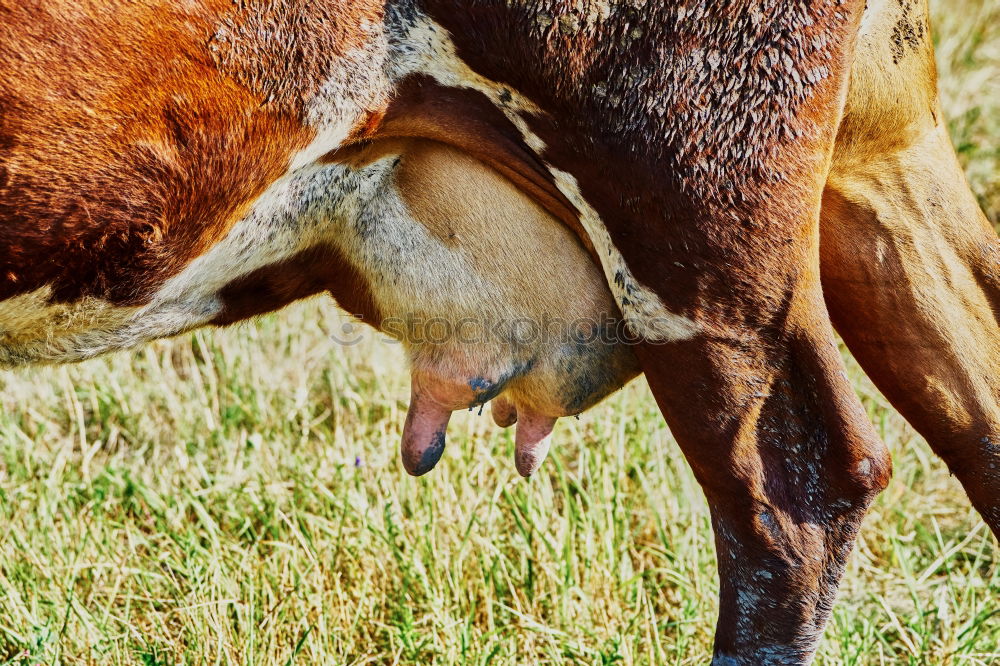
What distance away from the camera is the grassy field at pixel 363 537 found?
7.51 feet

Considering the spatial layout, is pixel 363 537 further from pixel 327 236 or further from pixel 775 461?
pixel 775 461

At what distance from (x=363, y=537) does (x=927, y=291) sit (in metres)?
1.38

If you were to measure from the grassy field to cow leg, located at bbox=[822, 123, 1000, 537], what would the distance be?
535mm

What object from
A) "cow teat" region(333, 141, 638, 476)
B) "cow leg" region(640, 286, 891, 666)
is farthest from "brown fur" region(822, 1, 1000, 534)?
"cow teat" region(333, 141, 638, 476)

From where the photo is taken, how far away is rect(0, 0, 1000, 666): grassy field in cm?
229

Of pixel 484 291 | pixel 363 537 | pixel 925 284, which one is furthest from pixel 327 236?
pixel 925 284

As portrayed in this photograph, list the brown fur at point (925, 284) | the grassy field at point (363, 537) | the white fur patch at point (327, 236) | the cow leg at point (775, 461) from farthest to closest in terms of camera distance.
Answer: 1. the grassy field at point (363, 537)
2. the brown fur at point (925, 284)
3. the cow leg at point (775, 461)
4. the white fur patch at point (327, 236)

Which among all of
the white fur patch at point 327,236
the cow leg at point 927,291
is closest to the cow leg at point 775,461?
the white fur patch at point 327,236

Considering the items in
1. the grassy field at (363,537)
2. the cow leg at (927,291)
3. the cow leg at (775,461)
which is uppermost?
the cow leg at (927,291)

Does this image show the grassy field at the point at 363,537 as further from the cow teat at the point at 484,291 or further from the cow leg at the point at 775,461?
the cow teat at the point at 484,291

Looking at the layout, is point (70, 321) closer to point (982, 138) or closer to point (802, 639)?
point (802, 639)

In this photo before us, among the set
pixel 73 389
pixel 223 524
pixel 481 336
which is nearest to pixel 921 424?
pixel 481 336

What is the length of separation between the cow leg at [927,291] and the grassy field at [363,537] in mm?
535

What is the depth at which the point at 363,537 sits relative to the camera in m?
2.51
